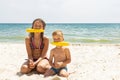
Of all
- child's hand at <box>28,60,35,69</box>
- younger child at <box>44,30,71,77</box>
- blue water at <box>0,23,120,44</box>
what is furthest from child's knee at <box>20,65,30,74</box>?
blue water at <box>0,23,120,44</box>

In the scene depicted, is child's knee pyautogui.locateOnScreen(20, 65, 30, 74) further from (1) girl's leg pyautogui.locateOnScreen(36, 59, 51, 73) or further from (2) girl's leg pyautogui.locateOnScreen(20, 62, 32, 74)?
(1) girl's leg pyautogui.locateOnScreen(36, 59, 51, 73)

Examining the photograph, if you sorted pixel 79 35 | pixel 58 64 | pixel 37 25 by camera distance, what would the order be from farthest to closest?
pixel 79 35 < pixel 37 25 < pixel 58 64

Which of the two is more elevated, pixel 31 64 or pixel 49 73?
pixel 31 64

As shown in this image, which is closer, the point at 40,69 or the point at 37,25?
the point at 40,69

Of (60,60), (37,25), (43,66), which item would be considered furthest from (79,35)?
(60,60)

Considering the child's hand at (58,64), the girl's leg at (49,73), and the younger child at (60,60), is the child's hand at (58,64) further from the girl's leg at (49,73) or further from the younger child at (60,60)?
the girl's leg at (49,73)

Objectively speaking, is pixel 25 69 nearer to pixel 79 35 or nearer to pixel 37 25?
pixel 37 25

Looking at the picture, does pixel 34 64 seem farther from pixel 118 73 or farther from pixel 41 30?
pixel 118 73

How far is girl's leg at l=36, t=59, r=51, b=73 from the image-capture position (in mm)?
4938

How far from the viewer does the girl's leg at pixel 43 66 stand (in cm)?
494

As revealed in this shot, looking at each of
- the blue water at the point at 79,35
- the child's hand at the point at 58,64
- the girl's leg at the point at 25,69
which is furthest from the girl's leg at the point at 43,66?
the blue water at the point at 79,35

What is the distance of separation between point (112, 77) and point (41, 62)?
1479 millimetres

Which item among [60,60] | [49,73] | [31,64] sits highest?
[60,60]

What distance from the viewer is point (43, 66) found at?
16.3 feet
